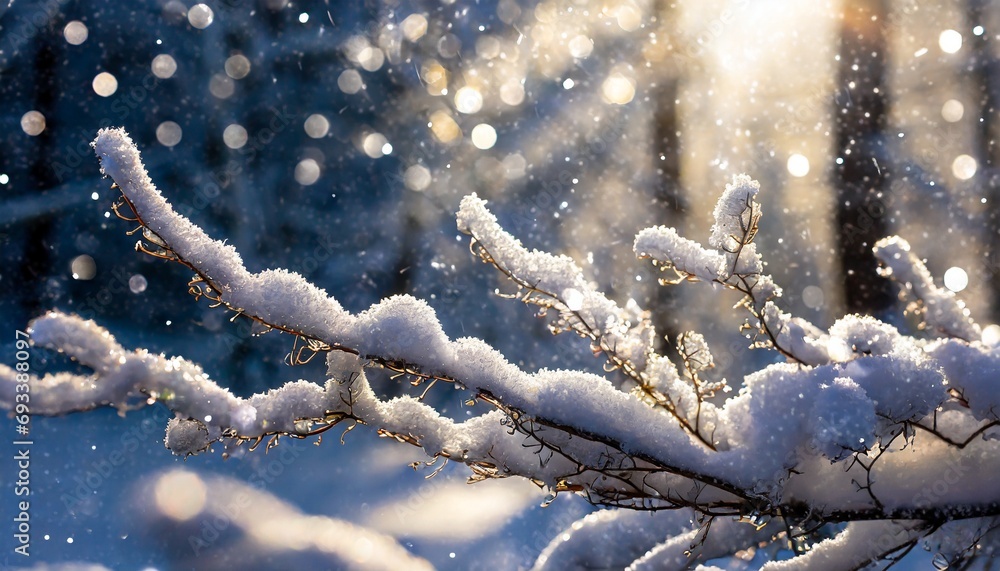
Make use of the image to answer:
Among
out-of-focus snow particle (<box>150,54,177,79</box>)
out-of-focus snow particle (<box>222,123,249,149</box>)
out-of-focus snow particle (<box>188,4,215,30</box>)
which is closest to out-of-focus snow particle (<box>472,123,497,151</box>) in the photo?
out-of-focus snow particle (<box>222,123,249,149</box>)

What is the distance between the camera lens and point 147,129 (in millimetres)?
3500

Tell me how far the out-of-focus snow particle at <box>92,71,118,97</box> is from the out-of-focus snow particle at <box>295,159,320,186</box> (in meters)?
0.94

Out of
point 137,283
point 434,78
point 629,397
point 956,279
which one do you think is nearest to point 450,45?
point 434,78

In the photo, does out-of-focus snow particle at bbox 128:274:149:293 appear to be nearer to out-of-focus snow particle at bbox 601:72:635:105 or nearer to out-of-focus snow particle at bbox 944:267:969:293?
out-of-focus snow particle at bbox 601:72:635:105

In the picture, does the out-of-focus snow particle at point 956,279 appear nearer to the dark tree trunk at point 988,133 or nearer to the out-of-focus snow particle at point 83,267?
the dark tree trunk at point 988,133

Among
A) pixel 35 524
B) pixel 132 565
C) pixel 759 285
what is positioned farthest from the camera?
pixel 35 524

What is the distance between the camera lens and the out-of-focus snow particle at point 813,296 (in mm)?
3650

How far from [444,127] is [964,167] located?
2625 millimetres

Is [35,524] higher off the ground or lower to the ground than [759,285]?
higher

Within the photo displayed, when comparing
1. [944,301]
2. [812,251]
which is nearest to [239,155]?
[812,251]

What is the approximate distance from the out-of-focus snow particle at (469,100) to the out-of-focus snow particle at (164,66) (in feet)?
4.74

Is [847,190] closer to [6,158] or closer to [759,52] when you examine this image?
[759,52]

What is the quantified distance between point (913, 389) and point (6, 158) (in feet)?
12.8

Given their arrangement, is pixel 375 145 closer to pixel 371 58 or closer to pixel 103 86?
pixel 371 58
